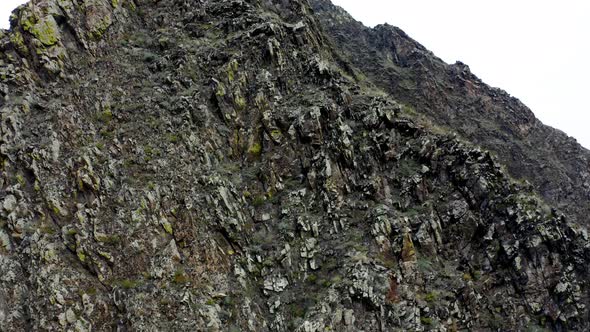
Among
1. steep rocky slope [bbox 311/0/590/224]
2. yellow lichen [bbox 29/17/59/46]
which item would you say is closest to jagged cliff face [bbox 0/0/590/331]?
yellow lichen [bbox 29/17/59/46]

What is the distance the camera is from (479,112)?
51719 millimetres

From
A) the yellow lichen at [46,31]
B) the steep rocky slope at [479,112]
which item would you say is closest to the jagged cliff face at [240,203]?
the yellow lichen at [46,31]

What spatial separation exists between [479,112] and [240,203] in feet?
125

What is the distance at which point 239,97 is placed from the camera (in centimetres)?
3133

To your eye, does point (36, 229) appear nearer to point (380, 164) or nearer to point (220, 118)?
point (220, 118)

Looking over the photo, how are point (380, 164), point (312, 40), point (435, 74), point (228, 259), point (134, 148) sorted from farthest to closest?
1. point (435, 74)
2. point (312, 40)
3. point (380, 164)
4. point (134, 148)
5. point (228, 259)

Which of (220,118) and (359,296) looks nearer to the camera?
(359,296)

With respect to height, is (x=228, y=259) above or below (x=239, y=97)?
below

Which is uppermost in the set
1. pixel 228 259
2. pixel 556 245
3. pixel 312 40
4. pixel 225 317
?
pixel 312 40

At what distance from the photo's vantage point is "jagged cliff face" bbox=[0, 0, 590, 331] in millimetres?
22438

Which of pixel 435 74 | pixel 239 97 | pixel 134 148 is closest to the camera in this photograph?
pixel 134 148

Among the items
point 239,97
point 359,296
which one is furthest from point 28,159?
point 359,296

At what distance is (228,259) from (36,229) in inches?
431

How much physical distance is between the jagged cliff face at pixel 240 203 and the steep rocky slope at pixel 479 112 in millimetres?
19512
